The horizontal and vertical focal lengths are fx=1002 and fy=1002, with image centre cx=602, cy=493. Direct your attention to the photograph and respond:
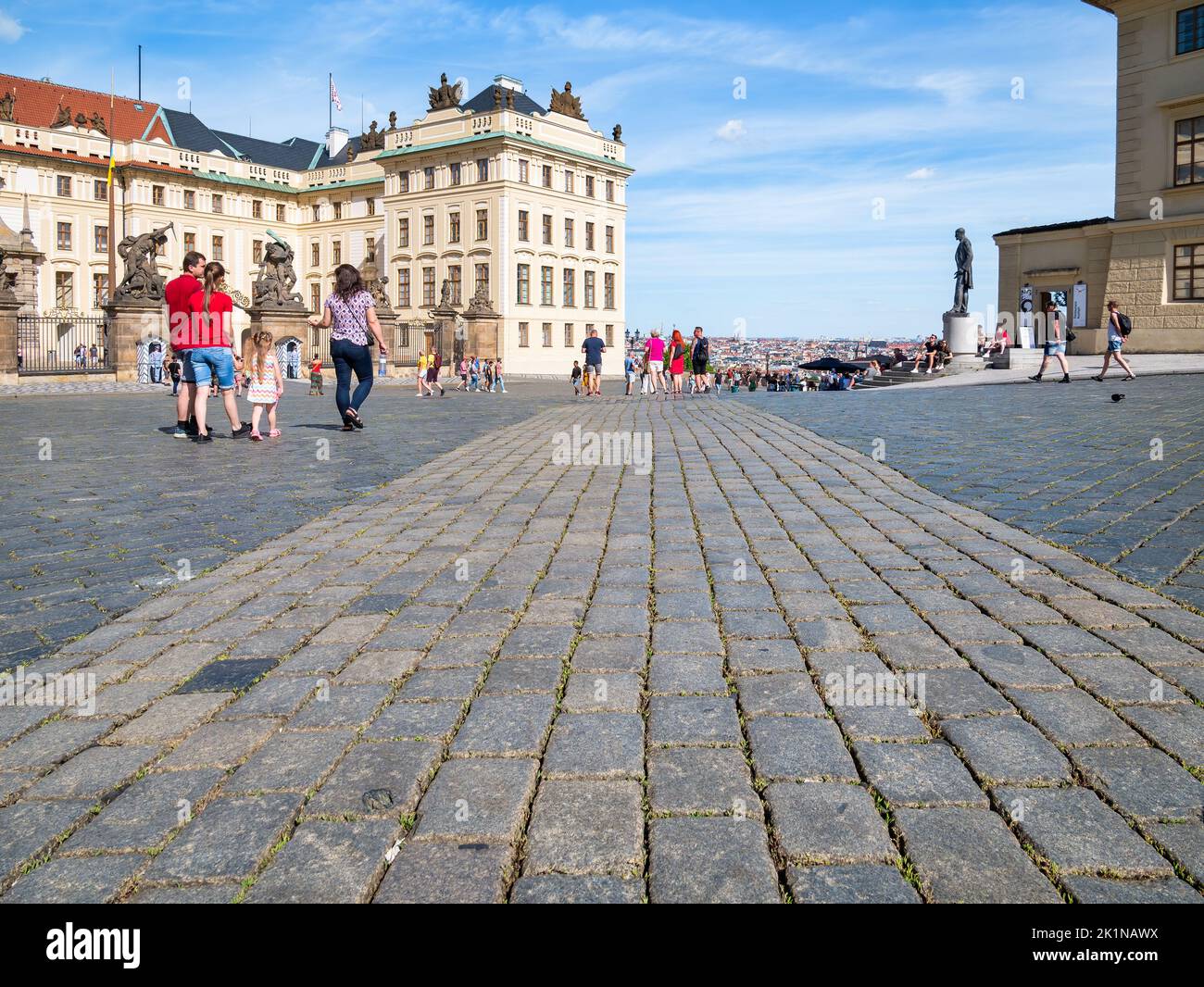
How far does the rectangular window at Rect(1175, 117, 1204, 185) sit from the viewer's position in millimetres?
29781

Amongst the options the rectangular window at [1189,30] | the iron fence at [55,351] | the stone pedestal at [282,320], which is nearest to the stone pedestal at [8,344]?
the iron fence at [55,351]

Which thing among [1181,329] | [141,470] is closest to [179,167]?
[1181,329]

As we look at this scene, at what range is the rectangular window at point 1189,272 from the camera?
29.9 metres

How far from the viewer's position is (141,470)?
352 inches

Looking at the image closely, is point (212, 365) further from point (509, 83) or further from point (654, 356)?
point (509, 83)

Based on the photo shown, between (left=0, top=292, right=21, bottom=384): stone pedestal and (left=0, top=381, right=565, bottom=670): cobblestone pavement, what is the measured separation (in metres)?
12.7

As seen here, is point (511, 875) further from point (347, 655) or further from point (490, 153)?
point (490, 153)

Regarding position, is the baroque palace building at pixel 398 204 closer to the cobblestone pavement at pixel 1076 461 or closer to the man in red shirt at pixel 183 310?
the cobblestone pavement at pixel 1076 461

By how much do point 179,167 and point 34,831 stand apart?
248ft

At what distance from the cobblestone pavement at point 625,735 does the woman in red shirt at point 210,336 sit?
261 inches

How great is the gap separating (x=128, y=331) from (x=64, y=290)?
4042 centimetres

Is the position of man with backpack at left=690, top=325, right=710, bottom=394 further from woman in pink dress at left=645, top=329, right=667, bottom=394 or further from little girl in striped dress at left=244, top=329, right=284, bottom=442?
little girl in striped dress at left=244, top=329, right=284, bottom=442

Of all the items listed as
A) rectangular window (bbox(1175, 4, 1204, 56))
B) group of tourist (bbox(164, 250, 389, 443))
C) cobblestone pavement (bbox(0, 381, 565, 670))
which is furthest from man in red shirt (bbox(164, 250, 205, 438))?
rectangular window (bbox(1175, 4, 1204, 56))

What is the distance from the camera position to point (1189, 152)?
30078 mm
